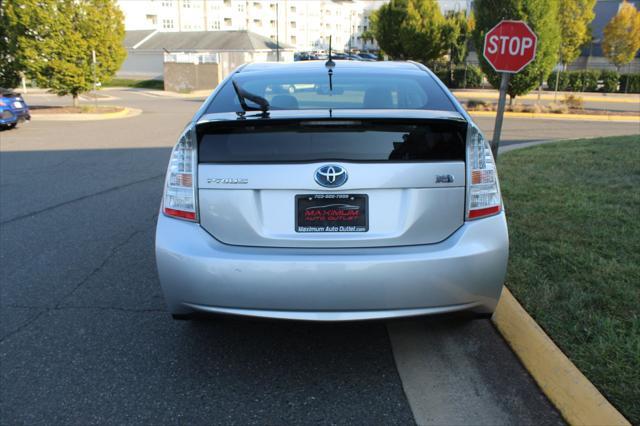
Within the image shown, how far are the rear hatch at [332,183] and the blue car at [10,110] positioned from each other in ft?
46.8

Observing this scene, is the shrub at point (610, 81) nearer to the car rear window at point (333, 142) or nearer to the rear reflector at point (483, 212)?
the rear reflector at point (483, 212)

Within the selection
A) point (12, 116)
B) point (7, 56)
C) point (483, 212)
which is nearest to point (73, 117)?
point (12, 116)

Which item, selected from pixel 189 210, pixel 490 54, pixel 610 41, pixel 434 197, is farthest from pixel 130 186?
pixel 610 41

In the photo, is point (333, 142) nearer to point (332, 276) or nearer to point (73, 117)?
point (332, 276)

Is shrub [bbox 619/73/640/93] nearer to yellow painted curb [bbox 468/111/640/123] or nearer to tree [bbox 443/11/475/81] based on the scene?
tree [bbox 443/11/475/81]

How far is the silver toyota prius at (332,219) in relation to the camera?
2.68 metres

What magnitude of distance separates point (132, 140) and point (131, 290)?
10.0 metres

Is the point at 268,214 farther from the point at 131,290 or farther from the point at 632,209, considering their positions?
the point at 632,209

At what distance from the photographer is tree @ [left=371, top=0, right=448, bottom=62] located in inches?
1288

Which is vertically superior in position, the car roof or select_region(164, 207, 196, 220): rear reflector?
the car roof

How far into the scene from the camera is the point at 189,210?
285 centimetres

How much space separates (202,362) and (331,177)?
1.38 meters

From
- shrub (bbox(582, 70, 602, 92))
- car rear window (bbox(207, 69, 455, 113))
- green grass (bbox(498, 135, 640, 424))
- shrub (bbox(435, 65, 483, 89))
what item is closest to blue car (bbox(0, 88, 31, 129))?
green grass (bbox(498, 135, 640, 424))

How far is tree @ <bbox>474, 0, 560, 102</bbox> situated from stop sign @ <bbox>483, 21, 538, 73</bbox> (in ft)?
28.2
